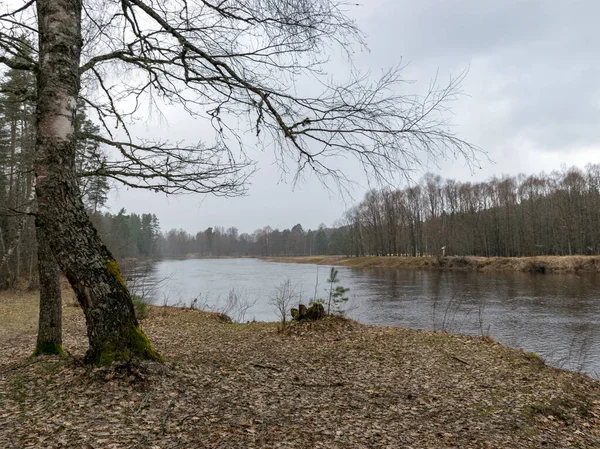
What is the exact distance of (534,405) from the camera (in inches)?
169

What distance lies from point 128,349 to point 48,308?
5.09 feet

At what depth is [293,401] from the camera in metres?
3.77

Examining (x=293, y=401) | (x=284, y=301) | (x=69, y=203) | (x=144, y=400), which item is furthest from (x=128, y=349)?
(x=284, y=301)

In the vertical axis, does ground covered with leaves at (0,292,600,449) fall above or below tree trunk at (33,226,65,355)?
below

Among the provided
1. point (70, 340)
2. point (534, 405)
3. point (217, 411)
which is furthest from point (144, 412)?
point (70, 340)

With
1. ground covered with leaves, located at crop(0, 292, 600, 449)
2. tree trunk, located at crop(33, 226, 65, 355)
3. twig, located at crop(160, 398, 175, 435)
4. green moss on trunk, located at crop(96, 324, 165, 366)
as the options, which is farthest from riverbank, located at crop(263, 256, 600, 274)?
tree trunk, located at crop(33, 226, 65, 355)

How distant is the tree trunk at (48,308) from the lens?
14.8ft

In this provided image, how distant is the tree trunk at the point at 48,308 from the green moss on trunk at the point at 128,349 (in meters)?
1.32

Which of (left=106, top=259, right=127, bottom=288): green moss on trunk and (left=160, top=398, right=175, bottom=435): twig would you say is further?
(left=106, top=259, right=127, bottom=288): green moss on trunk

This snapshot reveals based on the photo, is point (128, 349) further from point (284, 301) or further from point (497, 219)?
point (497, 219)

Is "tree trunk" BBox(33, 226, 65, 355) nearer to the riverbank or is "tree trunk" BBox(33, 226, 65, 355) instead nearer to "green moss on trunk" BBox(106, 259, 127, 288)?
"green moss on trunk" BBox(106, 259, 127, 288)

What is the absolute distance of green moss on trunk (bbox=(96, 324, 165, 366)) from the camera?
3.64 metres

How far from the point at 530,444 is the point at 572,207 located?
50377 mm

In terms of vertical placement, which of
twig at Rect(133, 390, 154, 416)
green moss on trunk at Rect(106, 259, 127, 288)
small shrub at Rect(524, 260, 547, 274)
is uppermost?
green moss on trunk at Rect(106, 259, 127, 288)
